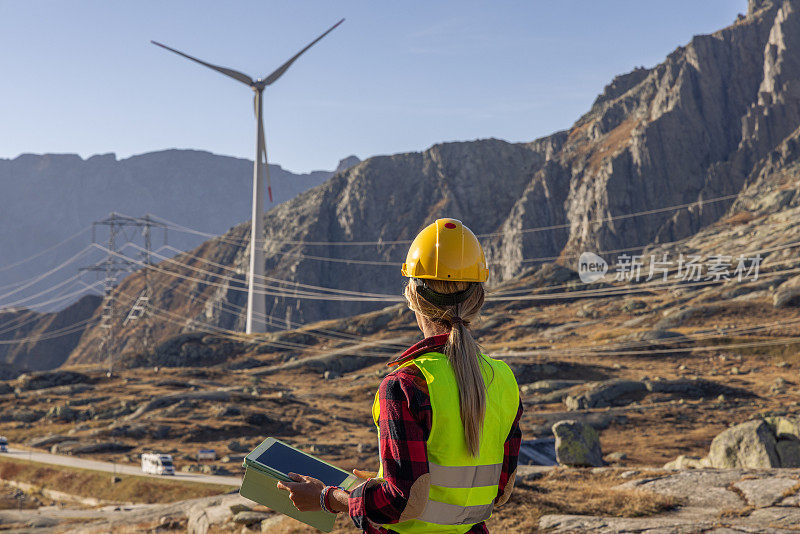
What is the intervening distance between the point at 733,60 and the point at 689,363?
122 meters

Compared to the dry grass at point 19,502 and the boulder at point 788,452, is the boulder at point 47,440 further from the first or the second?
the boulder at point 788,452

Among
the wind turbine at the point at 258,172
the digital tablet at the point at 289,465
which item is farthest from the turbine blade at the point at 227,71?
the digital tablet at the point at 289,465

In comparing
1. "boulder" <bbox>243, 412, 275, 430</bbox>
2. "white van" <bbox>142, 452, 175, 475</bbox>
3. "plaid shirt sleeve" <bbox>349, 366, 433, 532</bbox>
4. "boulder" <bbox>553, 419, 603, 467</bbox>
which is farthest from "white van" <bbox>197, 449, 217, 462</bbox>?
"plaid shirt sleeve" <bbox>349, 366, 433, 532</bbox>

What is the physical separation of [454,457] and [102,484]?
3815 cm

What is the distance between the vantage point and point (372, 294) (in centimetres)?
18875

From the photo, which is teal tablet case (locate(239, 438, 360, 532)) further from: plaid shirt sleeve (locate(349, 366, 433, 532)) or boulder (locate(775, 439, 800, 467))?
boulder (locate(775, 439, 800, 467))

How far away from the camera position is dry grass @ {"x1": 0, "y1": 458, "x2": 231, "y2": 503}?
33.4 meters

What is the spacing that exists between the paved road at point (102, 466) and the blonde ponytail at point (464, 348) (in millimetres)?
32328

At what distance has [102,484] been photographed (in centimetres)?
3659

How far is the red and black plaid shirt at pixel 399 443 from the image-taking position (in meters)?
3.52

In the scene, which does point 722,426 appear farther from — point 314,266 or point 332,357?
point 314,266

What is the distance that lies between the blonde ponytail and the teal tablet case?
3.70 feet

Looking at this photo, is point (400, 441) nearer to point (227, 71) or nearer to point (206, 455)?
point (206, 455)

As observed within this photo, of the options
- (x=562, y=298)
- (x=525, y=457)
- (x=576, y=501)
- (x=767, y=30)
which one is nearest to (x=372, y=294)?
(x=562, y=298)
